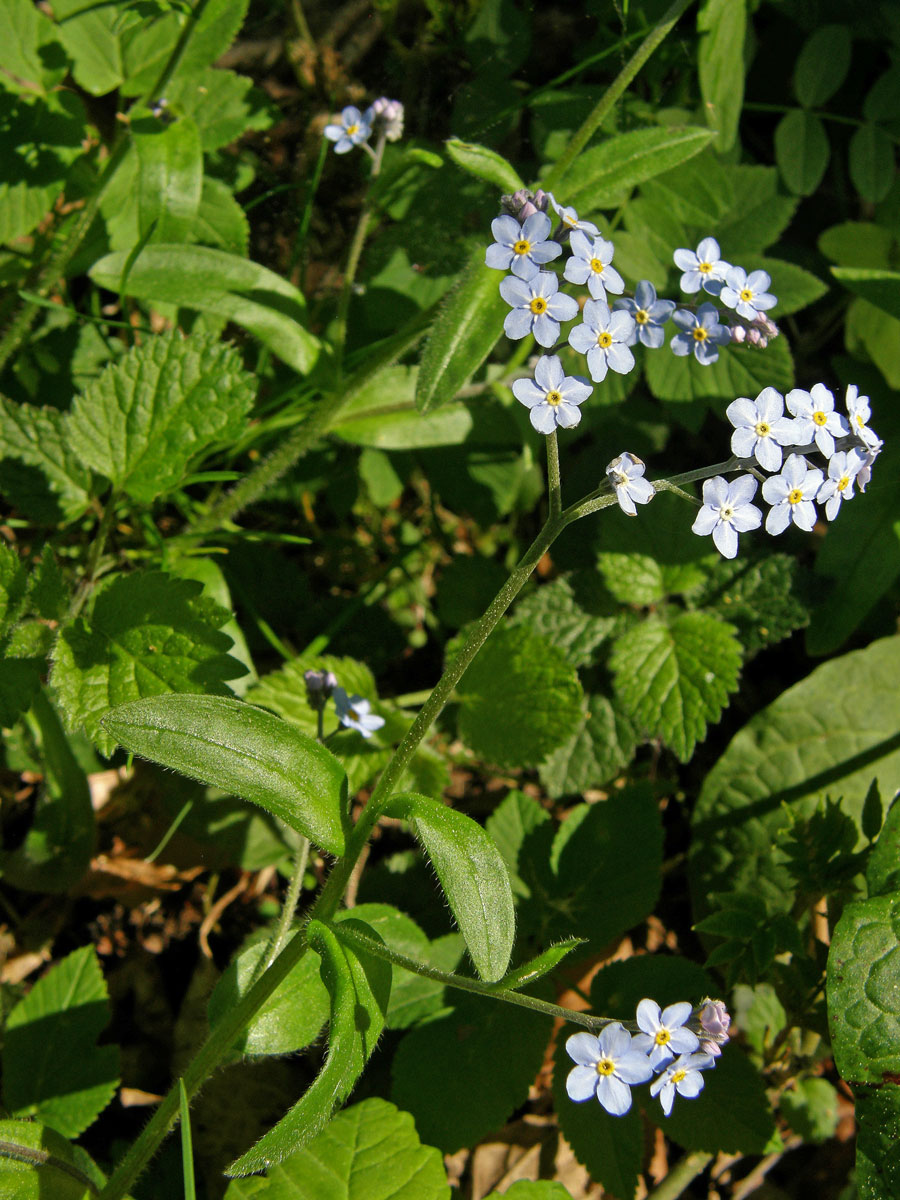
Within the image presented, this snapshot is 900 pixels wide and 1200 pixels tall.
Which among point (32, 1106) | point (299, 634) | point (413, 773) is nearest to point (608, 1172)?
point (413, 773)

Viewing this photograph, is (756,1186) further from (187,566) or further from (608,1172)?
(187,566)

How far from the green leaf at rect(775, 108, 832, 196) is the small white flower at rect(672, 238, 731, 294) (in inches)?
54.4

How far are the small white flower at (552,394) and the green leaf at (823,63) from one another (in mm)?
2645

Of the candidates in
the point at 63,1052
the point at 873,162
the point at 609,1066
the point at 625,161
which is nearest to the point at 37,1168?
the point at 63,1052

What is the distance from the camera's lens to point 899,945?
2662mm

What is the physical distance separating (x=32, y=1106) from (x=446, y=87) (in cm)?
429

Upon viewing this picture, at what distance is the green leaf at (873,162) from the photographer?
13.1 ft

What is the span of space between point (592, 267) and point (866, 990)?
6.88 ft

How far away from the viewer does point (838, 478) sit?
2.29 meters

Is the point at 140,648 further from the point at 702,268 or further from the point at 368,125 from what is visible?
the point at 368,125

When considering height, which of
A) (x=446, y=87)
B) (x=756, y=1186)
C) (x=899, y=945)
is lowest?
(x=756, y=1186)

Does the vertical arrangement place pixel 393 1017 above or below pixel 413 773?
below

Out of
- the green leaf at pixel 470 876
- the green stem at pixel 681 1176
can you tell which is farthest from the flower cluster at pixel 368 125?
the green stem at pixel 681 1176

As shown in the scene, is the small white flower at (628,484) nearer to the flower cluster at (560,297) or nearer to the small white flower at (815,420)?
the flower cluster at (560,297)
